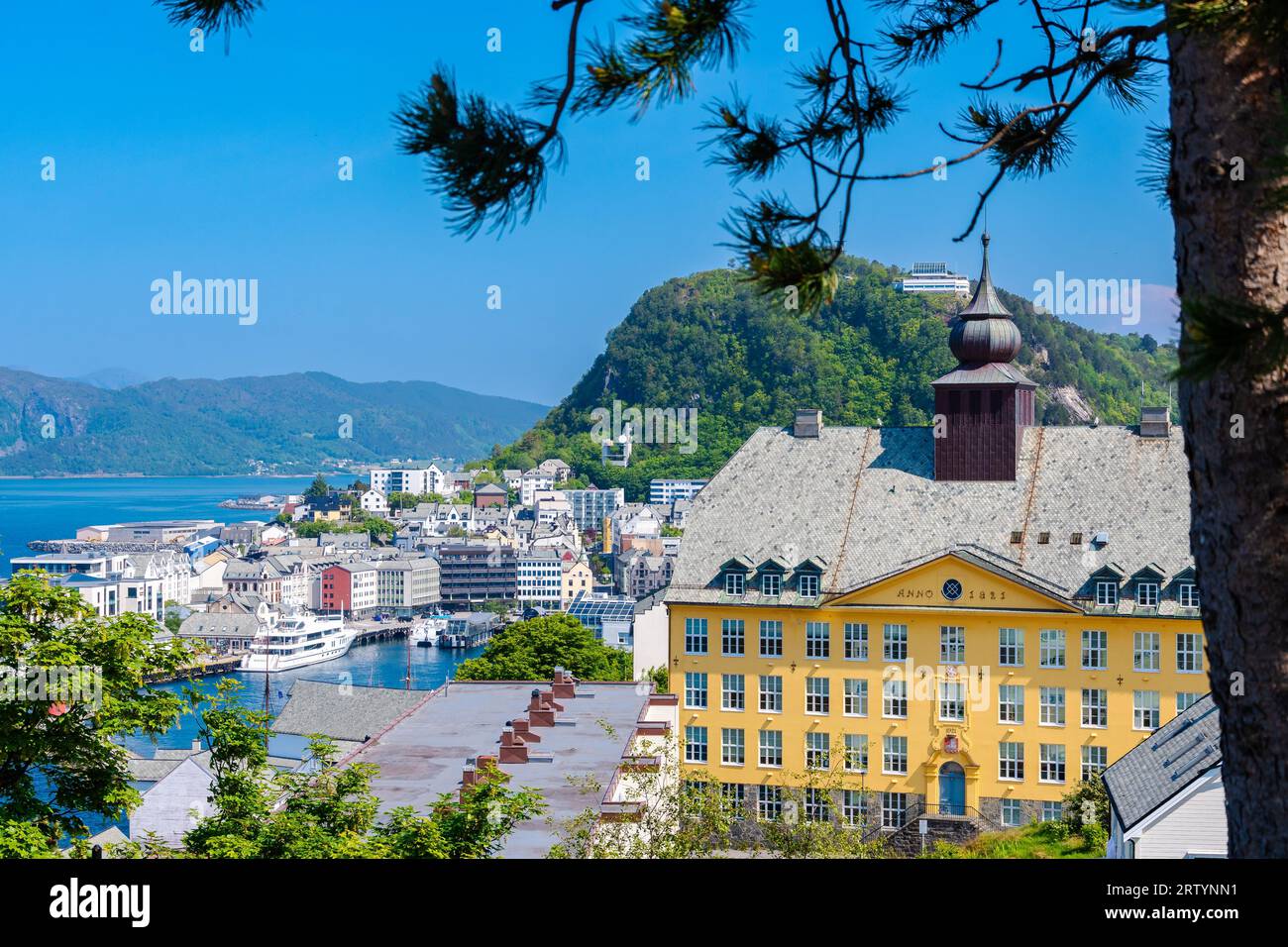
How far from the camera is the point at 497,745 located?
19484 mm

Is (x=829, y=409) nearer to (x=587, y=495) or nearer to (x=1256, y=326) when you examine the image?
(x=587, y=495)

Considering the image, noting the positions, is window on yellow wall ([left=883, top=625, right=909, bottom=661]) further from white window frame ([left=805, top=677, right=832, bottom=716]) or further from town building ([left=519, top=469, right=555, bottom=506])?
town building ([left=519, top=469, right=555, bottom=506])

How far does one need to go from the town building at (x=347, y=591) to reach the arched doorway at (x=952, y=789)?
276 feet

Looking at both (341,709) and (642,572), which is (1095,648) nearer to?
(341,709)

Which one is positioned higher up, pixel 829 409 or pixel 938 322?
pixel 938 322

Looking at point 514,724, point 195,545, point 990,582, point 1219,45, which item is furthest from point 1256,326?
point 195,545

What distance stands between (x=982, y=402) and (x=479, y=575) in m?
89.0

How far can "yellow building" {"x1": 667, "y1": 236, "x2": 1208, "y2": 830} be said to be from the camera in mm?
23531

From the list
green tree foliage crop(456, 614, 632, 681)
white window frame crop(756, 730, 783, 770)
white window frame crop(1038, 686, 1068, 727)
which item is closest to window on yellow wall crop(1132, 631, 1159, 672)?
white window frame crop(1038, 686, 1068, 727)

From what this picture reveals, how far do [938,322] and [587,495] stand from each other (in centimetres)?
6178

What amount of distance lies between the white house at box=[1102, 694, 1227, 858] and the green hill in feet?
113

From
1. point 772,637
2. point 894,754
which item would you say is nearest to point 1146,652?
point 894,754

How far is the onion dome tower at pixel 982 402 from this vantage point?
2552cm

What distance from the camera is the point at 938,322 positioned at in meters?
73.9
